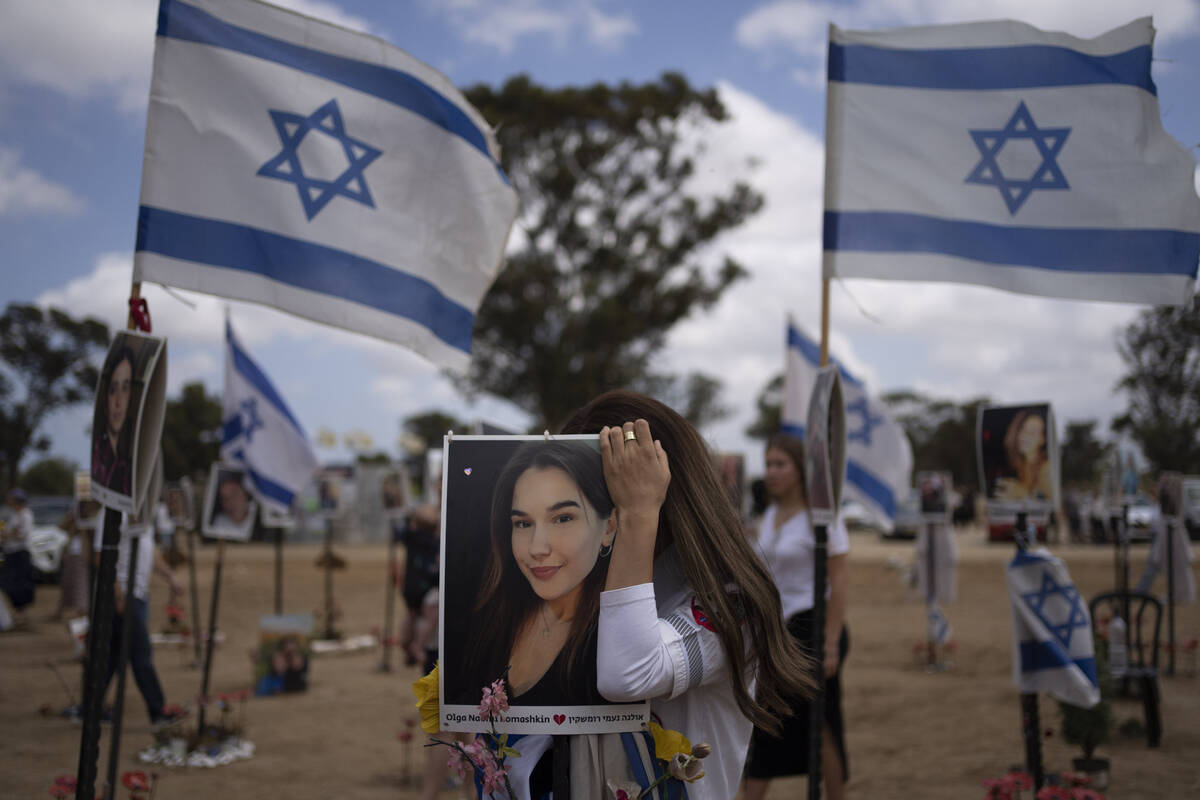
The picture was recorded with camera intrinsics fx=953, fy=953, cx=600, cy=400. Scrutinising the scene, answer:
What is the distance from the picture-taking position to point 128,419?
2.94 m

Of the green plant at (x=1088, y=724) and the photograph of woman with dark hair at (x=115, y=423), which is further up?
the photograph of woman with dark hair at (x=115, y=423)

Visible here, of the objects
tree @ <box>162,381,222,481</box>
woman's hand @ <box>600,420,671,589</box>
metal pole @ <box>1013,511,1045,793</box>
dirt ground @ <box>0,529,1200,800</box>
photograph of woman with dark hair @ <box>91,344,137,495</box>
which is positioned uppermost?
tree @ <box>162,381,222,481</box>

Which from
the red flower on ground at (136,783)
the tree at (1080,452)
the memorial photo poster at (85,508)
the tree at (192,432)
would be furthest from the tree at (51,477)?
the tree at (1080,452)

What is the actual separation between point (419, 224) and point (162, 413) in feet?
5.65

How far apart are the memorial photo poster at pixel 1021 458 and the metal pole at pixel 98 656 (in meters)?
3.51

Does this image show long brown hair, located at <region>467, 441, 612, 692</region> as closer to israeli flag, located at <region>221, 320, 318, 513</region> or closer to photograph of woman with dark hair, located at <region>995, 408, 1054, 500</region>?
photograph of woman with dark hair, located at <region>995, 408, 1054, 500</region>

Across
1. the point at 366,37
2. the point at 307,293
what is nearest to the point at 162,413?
the point at 307,293

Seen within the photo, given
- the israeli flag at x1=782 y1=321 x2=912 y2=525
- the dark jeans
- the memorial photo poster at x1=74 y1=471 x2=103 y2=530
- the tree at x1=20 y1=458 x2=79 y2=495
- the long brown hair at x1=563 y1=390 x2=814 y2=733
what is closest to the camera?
the long brown hair at x1=563 y1=390 x2=814 y2=733

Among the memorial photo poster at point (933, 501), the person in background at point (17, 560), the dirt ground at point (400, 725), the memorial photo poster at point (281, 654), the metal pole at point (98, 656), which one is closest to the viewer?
the metal pole at point (98, 656)

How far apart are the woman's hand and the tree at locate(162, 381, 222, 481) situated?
4147 centimetres

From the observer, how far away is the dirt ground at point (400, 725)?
614 cm

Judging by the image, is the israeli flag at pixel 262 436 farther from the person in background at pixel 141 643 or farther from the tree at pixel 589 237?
the tree at pixel 589 237

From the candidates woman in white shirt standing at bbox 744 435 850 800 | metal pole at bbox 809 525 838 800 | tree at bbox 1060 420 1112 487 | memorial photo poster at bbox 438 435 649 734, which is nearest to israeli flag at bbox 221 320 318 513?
woman in white shirt standing at bbox 744 435 850 800

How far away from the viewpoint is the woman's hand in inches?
73.8
